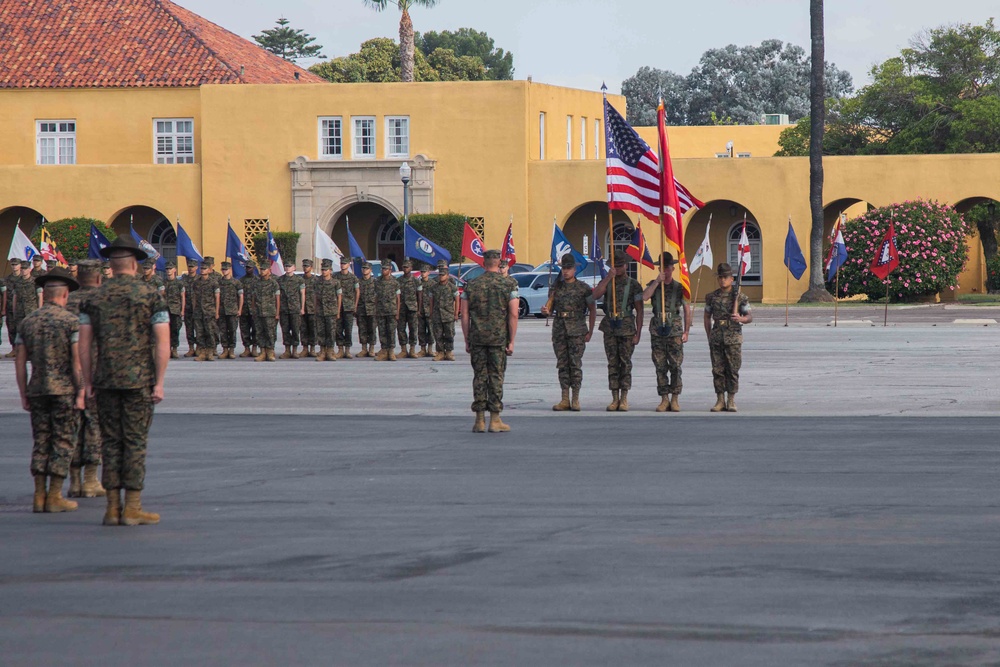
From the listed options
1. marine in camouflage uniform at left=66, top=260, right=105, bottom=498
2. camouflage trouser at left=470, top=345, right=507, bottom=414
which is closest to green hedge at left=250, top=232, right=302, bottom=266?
camouflage trouser at left=470, top=345, right=507, bottom=414

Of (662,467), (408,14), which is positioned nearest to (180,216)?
(408,14)

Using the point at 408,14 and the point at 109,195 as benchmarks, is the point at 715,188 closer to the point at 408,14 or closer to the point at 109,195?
the point at 408,14

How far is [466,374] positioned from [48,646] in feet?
53.6

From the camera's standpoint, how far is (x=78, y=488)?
11.4m

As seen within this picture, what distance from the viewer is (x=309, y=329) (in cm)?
2791

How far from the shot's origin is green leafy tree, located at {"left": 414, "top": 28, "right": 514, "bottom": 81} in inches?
4614

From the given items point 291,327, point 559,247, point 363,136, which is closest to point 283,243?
point 363,136

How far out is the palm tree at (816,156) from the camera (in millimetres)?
47250

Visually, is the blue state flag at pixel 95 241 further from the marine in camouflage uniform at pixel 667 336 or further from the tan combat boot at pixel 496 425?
the tan combat boot at pixel 496 425

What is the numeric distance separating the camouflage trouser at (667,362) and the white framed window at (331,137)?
3552 cm

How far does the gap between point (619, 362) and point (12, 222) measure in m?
41.9

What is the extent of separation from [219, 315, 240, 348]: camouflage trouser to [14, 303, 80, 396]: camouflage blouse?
17241mm

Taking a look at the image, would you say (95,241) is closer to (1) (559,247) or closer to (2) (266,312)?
(2) (266,312)

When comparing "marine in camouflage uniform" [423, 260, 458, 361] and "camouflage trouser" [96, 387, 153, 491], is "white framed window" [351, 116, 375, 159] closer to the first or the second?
"marine in camouflage uniform" [423, 260, 458, 361]
